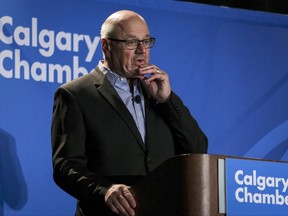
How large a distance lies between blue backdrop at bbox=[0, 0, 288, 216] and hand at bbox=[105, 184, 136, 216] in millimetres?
1152

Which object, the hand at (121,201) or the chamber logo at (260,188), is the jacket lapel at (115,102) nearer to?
the hand at (121,201)

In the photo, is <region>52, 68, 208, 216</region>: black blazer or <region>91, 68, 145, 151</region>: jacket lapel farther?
<region>91, 68, 145, 151</region>: jacket lapel

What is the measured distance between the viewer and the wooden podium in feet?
7.75

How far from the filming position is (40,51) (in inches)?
148

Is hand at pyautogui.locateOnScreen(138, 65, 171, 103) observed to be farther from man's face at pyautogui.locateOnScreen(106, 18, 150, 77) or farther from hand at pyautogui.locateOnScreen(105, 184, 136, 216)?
hand at pyautogui.locateOnScreen(105, 184, 136, 216)

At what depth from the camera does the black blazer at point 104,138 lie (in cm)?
276

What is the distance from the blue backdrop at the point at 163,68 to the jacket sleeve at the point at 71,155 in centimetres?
79

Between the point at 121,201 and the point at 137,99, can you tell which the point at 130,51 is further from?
the point at 121,201

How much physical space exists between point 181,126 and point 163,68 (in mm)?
1144

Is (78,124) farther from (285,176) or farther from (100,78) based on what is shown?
(285,176)

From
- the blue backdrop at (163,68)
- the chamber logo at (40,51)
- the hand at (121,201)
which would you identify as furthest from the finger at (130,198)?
the chamber logo at (40,51)

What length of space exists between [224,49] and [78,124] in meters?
1.57

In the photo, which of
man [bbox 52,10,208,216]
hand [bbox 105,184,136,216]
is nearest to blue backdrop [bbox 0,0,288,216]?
man [bbox 52,10,208,216]

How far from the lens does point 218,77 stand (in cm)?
420
